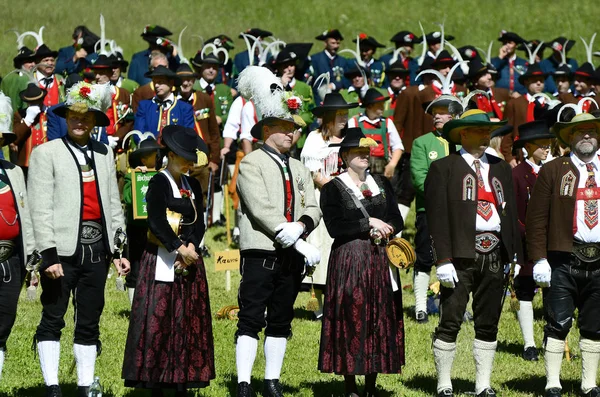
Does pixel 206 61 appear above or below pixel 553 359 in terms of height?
above

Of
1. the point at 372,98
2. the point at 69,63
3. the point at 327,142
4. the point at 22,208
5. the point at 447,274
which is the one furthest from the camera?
the point at 69,63

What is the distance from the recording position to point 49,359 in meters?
7.81

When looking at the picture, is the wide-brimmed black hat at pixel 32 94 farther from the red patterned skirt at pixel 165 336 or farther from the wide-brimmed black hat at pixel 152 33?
the red patterned skirt at pixel 165 336

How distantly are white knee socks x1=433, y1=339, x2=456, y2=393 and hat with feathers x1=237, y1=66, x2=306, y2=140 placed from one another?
2.04 m

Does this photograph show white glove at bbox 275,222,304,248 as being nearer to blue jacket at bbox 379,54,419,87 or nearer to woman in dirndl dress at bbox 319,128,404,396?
woman in dirndl dress at bbox 319,128,404,396

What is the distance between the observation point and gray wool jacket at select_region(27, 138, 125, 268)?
759 cm

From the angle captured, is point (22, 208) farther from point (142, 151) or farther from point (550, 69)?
point (550, 69)

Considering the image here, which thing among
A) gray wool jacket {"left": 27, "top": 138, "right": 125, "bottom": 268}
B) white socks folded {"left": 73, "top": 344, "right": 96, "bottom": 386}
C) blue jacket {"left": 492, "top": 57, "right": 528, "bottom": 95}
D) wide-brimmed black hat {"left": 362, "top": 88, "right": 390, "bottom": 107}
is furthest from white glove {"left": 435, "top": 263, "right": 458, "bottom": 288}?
blue jacket {"left": 492, "top": 57, "right": 528, "bottom": 95}

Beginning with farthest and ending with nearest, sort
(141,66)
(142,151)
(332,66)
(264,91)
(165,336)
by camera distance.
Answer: (332,66)
(141,66)
(142,151)
(264,91)
(165,336)

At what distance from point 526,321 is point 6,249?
4844mm

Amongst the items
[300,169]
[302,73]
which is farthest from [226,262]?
[302,73]

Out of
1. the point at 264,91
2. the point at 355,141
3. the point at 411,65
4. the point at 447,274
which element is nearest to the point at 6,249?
the point at 264,91

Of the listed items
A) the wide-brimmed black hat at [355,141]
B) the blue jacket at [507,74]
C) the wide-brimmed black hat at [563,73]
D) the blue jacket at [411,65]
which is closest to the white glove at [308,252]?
the wide-brimmed black hat at [355,141]

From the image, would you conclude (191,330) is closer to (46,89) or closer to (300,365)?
(300,365)
